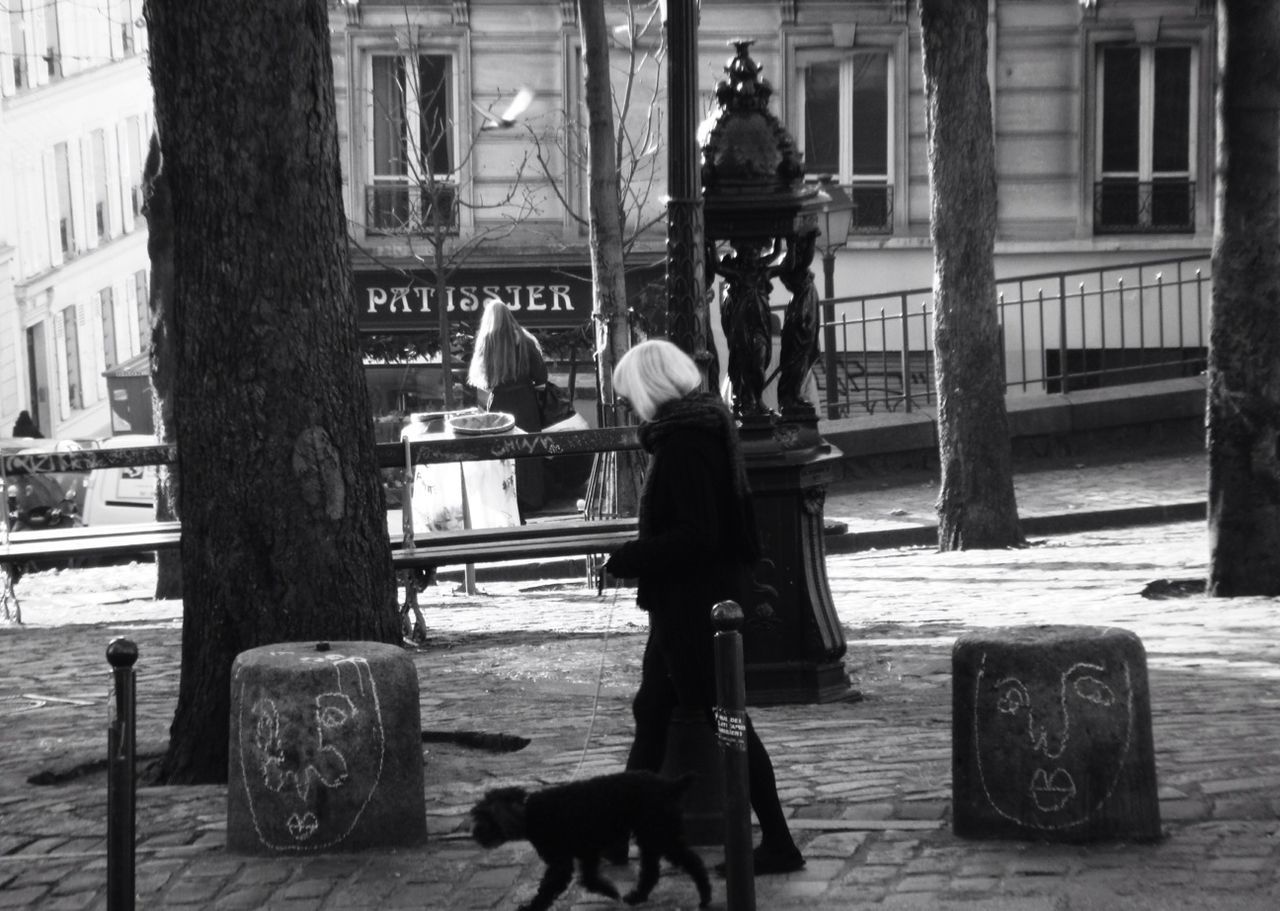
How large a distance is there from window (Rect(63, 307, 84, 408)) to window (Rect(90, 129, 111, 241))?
2.75 meters

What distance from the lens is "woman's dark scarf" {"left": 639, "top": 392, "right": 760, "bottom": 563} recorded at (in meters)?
6.13

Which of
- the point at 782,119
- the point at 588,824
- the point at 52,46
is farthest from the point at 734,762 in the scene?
the point at 52,46

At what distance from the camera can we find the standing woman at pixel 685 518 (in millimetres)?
6098

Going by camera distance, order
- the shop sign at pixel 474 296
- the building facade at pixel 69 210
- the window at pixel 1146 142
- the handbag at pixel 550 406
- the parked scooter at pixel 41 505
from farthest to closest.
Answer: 1. the building facade at pixel 69 210
2. the shop sign at pixel 474 296
3. the window at pixel 1146 142
4. the parked scooter at pixel 41 505
5. the handbag at pixel 550 406

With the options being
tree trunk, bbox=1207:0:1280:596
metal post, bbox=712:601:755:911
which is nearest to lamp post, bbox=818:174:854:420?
tree trunk, bbox=1207:0:1280:596

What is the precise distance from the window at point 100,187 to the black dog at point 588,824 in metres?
40.1

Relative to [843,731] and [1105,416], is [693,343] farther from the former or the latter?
[1105,416]

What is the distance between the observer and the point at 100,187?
44.5 meters

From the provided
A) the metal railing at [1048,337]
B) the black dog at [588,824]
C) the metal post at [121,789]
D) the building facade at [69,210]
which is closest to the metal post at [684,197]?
the black dog at [588,824]

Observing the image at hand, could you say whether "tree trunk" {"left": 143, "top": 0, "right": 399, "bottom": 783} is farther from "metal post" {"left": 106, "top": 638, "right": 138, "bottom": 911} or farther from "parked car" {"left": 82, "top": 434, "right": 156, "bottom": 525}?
"parked car" {"left": 82, "top": 434, "right": 156, "bottom": 525}

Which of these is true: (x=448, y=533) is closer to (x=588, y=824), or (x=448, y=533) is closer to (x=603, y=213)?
(x=603, y=213)

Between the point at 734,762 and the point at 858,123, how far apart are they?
2385cm

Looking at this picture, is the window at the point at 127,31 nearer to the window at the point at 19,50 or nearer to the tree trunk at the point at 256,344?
the window at the point at 19,50

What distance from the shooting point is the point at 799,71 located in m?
28.4
